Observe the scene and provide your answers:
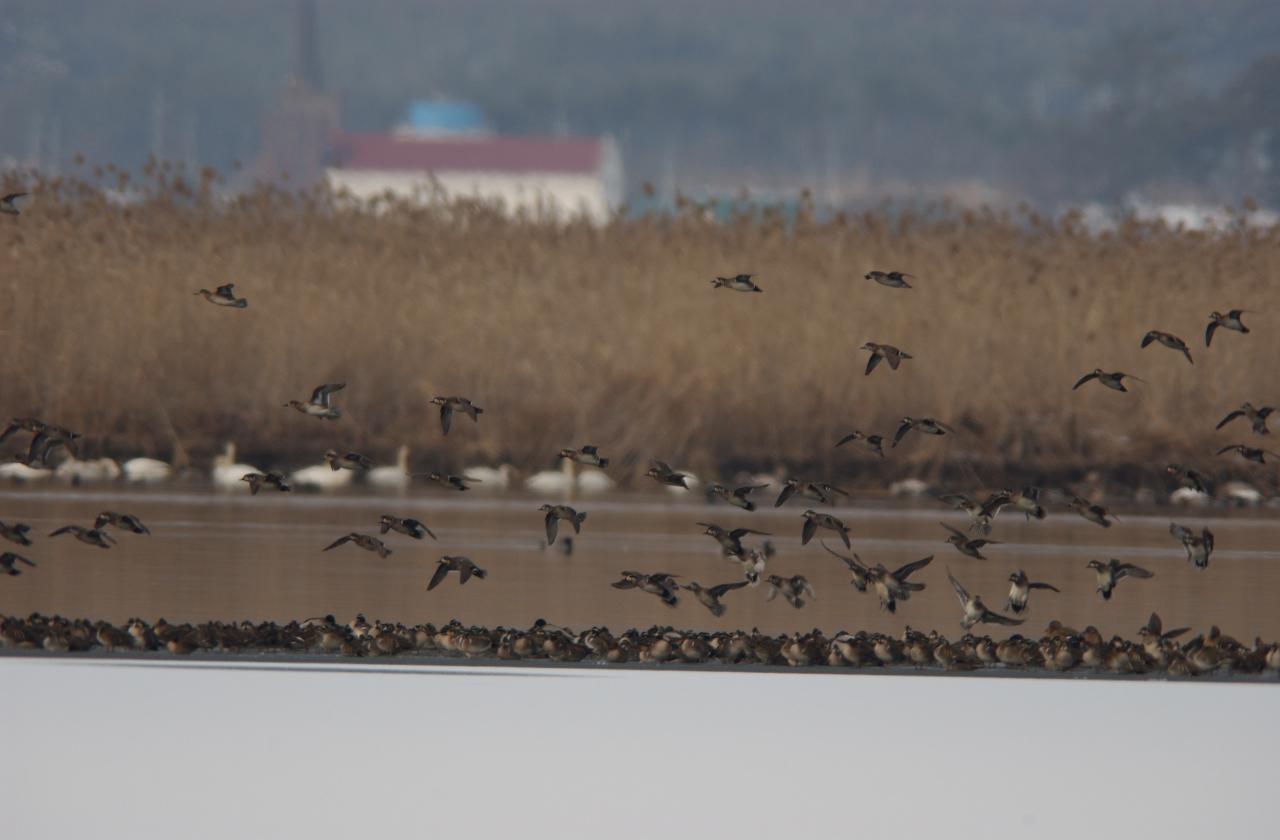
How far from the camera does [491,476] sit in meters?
9.77

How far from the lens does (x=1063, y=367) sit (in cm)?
960

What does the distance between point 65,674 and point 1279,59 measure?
162ft

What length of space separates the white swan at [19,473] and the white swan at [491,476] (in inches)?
76.7

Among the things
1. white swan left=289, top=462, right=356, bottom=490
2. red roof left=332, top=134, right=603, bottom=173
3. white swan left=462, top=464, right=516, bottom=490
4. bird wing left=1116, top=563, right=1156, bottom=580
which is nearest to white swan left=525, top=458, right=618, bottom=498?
white swan left=462, top=464, right=516, bottom=490

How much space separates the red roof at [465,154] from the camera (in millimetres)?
55719

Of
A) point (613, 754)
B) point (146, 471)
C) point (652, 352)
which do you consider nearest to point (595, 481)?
point (652, 352)

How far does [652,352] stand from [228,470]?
2066mm

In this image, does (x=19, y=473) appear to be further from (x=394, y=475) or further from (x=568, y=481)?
(x=568, y=481)

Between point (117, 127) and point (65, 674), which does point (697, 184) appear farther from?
point (65, 674)

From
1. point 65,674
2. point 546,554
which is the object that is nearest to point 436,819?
point 65,674

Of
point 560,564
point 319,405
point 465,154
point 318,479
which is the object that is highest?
point 465,154

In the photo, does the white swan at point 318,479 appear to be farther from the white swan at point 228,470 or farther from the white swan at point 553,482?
the white swan at point 553,482

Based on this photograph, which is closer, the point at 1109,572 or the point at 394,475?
the point at 1109,572

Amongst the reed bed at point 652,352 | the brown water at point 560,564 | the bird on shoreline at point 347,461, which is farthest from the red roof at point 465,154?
the bird on shoreline at point 347,461
